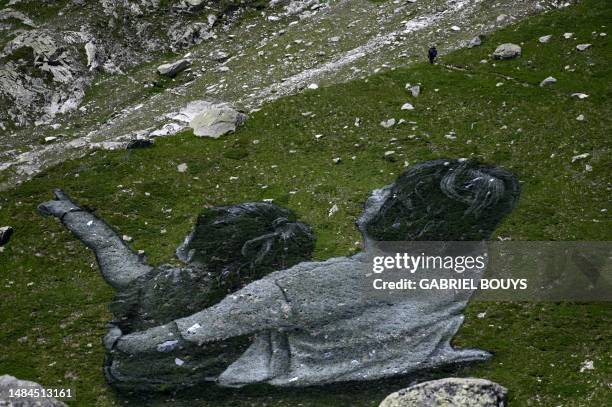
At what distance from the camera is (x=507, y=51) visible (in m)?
46.6

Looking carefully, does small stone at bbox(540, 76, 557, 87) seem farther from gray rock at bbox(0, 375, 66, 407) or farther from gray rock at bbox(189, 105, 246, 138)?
gray rock at bbox(0, 375, 66, 407)

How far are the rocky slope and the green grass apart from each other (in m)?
2.65

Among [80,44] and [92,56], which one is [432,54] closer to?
[92,56]

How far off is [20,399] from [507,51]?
1422 inches

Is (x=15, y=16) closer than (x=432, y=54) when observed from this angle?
No

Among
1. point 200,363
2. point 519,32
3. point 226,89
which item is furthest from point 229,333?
point 519,32

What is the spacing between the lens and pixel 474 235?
32594mm

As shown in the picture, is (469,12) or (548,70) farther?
(469,12)

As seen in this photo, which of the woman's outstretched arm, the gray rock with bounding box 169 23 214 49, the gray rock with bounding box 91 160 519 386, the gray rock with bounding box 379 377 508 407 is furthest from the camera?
the gray rock with bounding box 169 23 214 49

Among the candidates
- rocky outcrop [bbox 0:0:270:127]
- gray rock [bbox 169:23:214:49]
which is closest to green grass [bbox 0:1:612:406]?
rocky outcrop [bbox 0:0:270:127]

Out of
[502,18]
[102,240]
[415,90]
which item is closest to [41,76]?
[102,240]

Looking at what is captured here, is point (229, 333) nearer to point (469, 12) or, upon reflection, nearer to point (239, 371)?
point (239, 371)

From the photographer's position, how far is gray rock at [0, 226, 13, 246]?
35.8m

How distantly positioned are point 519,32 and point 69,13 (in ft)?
110
